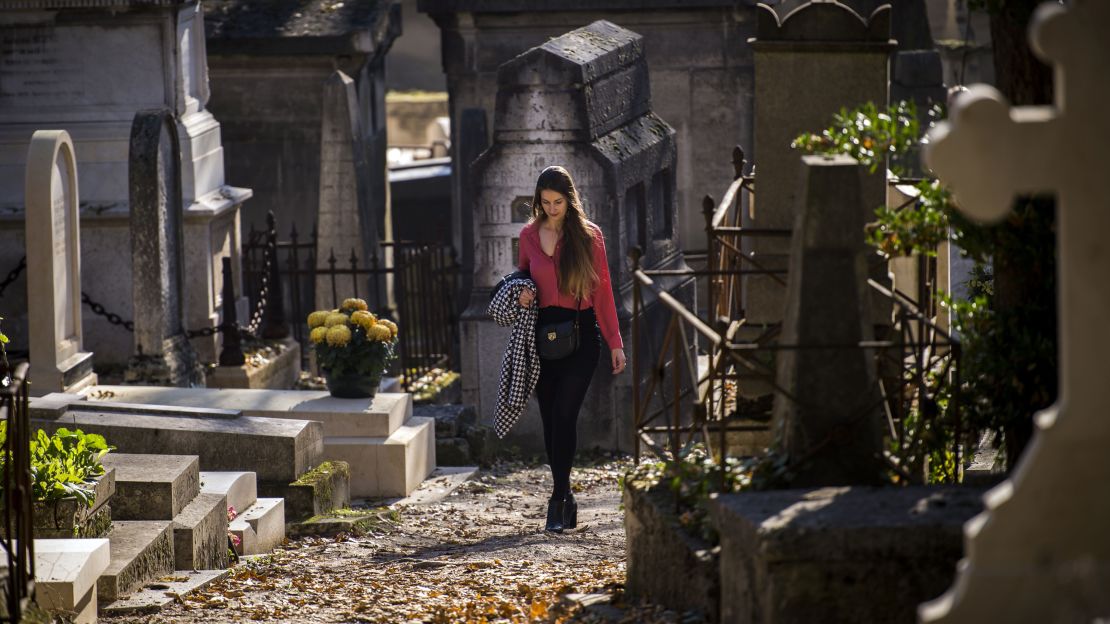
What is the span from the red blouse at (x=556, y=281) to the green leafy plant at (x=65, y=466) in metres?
2.28

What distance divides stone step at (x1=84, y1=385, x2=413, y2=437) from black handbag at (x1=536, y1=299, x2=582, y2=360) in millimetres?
1966

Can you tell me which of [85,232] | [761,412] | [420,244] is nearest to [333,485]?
[761,412]

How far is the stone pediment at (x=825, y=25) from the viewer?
303 inches

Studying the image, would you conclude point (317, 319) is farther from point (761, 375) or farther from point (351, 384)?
point (761, 375)

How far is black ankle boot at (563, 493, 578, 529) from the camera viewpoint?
8.23 meters

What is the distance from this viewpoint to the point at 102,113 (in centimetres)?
1212

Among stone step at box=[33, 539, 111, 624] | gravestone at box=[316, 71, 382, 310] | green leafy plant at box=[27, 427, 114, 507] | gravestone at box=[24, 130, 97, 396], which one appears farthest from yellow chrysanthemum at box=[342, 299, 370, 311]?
stone step at box=[33, 539, 111, 624]

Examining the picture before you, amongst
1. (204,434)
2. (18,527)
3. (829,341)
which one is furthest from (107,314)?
(829,341)

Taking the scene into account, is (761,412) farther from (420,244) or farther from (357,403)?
(420,244)

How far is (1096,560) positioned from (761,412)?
153 inches

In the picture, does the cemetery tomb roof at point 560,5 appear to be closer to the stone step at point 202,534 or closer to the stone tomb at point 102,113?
the stone tomb at point 102,113

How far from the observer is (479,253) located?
11.6m

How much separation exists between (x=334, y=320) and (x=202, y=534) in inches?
109

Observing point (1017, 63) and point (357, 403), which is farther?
point (357, 403)
